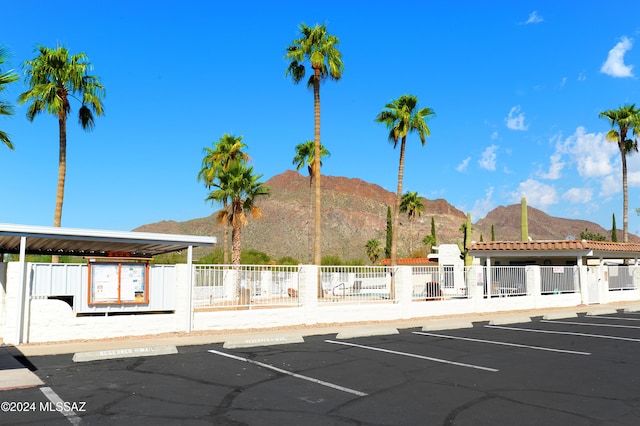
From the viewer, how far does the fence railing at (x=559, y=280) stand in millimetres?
28844

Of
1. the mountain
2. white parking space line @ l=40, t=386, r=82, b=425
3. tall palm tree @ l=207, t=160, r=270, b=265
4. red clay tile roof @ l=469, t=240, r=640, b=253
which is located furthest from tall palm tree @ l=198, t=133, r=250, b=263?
the mountain

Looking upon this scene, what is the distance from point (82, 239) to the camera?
49.7 ft

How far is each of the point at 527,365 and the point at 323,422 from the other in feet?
19.7

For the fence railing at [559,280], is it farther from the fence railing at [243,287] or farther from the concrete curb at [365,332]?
the fence railing at [243,287]

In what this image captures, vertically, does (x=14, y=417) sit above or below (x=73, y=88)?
below

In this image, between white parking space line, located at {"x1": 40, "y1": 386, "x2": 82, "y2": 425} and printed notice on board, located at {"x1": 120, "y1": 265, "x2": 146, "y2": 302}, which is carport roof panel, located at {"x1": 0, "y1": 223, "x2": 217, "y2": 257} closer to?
printed notice on board, located at {"x1": 120, "y1": 265, "x2": 146, "y2": 302}

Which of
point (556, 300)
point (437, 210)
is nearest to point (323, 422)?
point (556, 300)

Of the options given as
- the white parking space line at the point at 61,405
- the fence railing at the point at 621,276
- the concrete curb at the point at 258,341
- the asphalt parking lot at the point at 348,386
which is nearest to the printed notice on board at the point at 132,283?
the asphalt parking lot at the point at 348,386

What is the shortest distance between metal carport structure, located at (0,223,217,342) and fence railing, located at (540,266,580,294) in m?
19.2

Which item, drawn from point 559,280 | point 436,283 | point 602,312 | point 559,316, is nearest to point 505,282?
point 559,316

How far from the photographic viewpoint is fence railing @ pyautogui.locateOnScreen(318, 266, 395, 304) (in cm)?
2152

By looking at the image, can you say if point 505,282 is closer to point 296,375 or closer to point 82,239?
point 296,375

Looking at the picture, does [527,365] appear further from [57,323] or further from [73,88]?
[73,88]

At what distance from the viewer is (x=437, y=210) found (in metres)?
199
